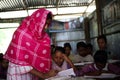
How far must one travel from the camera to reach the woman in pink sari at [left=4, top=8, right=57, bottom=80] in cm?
257

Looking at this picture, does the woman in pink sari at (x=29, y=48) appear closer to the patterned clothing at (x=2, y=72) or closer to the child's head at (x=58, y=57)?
the child's head at (x=58, y=57)

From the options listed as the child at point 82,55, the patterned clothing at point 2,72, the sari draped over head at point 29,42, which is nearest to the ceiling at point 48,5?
the child at point 82,55

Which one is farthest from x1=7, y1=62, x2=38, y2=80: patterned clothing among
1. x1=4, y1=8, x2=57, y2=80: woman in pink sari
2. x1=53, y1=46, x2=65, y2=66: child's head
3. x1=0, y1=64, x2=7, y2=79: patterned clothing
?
x1=0, y1=64, x2=7, y2=79: patterned clothing

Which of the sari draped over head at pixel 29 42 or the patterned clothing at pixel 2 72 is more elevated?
the sari draped over head at pixel 29 42

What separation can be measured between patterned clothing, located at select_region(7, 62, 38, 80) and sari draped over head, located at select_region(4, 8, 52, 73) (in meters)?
0.05

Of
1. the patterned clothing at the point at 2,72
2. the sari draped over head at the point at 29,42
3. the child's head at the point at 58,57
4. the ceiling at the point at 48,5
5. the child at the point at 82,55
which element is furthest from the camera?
the ceiling at the point at 48,5

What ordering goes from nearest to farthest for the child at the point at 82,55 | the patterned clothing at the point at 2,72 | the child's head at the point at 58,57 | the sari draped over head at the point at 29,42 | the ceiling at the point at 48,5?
the sari draped over head at the point at 29,42
the child's head at the point at 58,57
the patterned clothing at the point at 2,72
the child at the point at 82,55
the ceiling at the point at 48,5

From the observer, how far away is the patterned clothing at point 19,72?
102 inches

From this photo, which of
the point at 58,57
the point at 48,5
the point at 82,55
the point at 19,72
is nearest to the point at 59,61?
the point at 58,57

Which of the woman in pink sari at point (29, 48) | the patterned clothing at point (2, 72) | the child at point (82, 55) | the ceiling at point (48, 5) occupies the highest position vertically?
the ceiling at point (48, 5)

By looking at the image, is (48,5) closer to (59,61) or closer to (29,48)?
(59,61)

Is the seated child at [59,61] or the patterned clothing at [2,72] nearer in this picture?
the seated child at [59,61]

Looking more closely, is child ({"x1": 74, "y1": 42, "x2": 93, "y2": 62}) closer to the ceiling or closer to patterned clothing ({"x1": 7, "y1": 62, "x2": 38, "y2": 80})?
the ceiling

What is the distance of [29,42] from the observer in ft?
8.50
